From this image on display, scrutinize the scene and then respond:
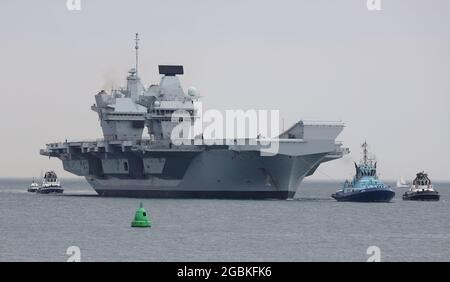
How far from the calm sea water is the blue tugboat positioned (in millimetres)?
4334

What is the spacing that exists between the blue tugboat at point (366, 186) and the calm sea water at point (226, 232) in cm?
433

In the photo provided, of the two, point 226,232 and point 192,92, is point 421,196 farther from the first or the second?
point 226,232

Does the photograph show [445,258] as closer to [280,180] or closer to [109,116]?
[280,180]

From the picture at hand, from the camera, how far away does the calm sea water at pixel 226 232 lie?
47731 millimetres

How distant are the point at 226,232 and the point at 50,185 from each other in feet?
Result: 259

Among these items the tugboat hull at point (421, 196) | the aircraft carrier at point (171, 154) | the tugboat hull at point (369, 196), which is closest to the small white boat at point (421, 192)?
the tugboat hull at point (421, 196)

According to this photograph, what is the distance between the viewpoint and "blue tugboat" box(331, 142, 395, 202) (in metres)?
95.2

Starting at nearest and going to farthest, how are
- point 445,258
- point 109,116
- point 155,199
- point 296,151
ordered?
point 445,258, point 296,151, point 155,199, point 109,116

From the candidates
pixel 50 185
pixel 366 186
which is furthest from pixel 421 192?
pixel 50 185

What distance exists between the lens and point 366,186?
314ft

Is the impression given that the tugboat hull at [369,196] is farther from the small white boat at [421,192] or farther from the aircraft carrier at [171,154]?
the small white boat at [421,192]
